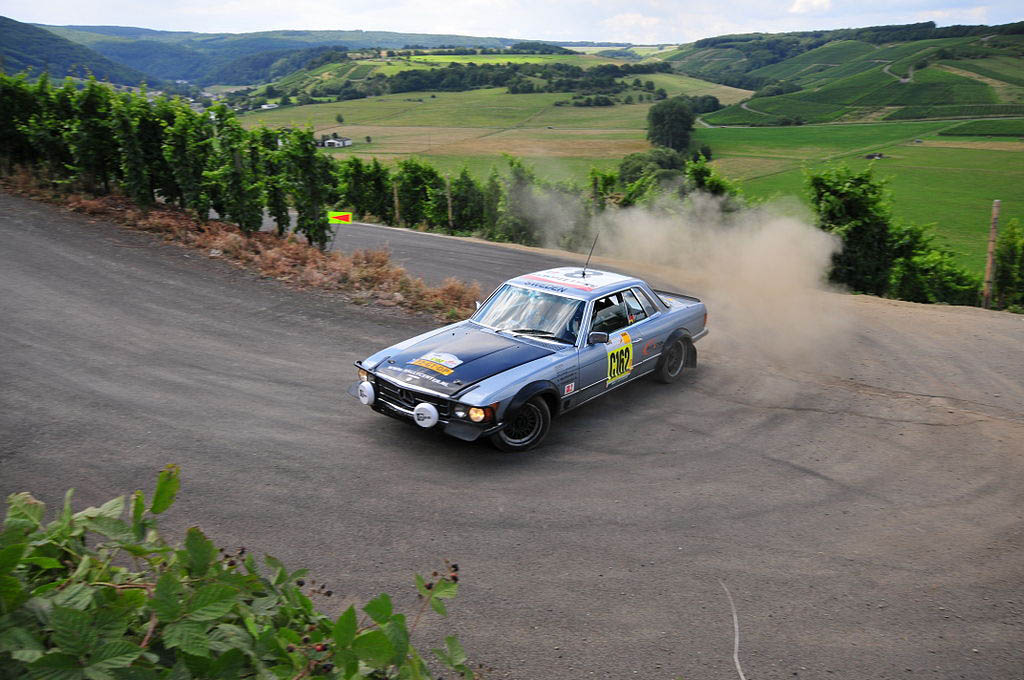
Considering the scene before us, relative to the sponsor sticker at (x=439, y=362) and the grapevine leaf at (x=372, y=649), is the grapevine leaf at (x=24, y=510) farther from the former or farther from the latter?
the sponsor sticker at (x=439, y=362)

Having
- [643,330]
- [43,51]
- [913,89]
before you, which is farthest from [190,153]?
[43,51]

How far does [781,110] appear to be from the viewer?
9588cm

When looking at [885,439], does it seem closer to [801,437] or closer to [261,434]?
[801,437]

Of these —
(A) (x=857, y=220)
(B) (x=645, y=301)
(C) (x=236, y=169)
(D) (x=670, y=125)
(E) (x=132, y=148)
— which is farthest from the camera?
(D) (x=670, y=125)

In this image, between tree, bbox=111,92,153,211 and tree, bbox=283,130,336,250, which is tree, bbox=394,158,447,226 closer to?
tree, bbox=283,130,336,250

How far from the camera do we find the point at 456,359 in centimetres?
793

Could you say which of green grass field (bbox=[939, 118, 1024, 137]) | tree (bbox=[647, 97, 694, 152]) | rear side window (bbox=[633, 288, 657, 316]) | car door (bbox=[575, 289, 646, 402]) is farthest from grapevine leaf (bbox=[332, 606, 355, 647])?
green grass field (bbox=[939, 118, 1024, 137])

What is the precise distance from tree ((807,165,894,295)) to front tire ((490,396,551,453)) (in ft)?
45.7

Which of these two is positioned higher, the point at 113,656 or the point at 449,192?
the point at 449,192

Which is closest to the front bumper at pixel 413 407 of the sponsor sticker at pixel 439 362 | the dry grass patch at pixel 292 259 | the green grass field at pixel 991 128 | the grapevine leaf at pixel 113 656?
the sponsor sticker at pixel 439 362

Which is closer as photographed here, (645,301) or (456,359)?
(456,359)

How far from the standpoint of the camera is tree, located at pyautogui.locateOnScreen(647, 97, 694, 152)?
71562 millimetres

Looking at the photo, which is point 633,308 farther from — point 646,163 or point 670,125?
point 670,125

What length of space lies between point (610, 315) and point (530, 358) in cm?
157
